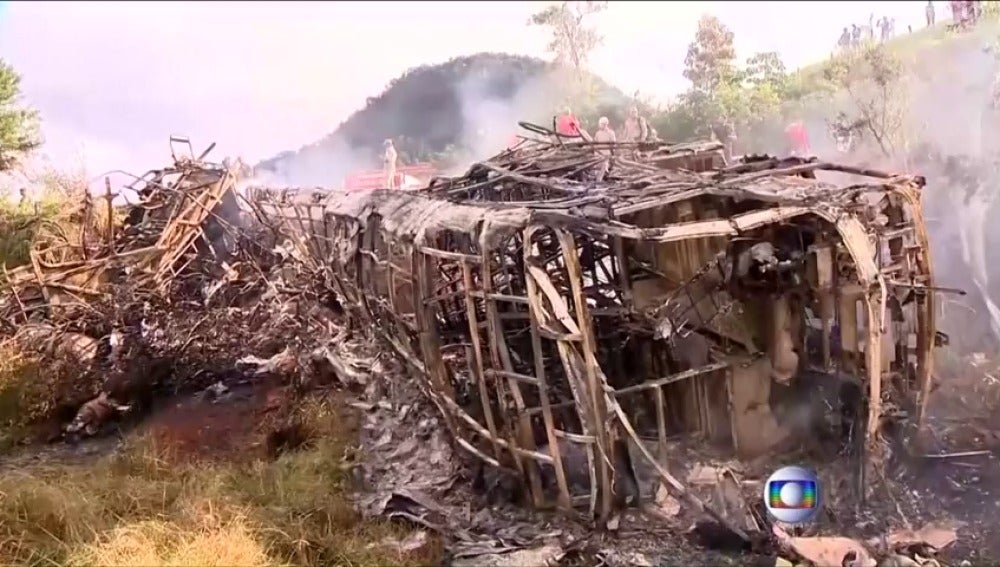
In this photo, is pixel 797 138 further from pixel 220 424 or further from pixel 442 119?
pixel 220 424

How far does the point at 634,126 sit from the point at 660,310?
567cm

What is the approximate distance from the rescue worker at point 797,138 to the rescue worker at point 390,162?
16.7 feet

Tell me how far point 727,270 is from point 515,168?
2.51 metres

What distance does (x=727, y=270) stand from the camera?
536 centimetres

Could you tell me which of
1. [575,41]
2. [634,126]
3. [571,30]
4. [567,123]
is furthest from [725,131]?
Result: [571,30]

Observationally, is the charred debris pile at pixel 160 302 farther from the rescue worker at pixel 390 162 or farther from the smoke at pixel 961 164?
the smoke at pixel 961 164

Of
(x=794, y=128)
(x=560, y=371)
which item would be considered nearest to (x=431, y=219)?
(x=560, y=371)

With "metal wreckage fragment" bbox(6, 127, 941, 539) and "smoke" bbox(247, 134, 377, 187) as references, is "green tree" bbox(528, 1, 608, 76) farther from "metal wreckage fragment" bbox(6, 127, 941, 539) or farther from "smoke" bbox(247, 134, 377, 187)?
"smoke" bbox(247, 134, 377, 187)

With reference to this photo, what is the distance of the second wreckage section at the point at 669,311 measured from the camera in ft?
15.6

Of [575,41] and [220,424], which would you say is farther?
[575,41]

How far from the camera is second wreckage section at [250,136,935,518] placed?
15.6 feet

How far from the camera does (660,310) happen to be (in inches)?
206

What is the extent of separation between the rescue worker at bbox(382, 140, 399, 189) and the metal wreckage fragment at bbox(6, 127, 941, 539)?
457cm

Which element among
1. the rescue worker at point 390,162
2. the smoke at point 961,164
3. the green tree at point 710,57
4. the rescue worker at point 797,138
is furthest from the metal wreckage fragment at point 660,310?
the rescue worker at point 390,162
